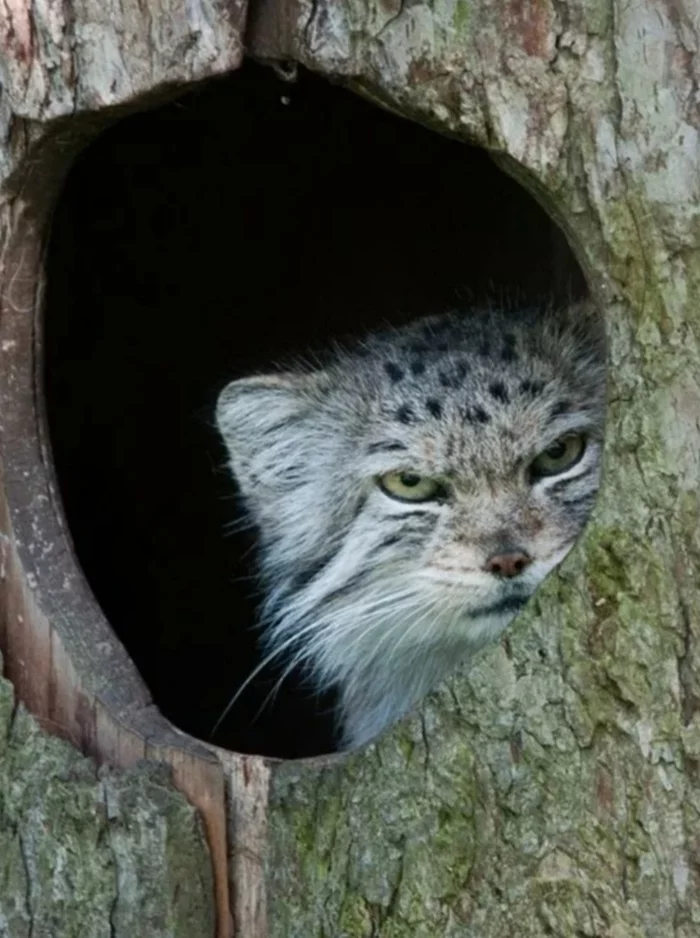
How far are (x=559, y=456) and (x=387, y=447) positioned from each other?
1.33ft

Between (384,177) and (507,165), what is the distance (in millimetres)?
2360

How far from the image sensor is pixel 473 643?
3.94m

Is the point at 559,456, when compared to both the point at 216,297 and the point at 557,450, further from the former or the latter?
the point at 216,297

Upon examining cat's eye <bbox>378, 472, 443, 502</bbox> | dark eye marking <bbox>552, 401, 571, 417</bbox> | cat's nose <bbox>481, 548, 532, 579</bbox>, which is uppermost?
dark eye marking <bbox>552, 401, 571, 417</bbox>

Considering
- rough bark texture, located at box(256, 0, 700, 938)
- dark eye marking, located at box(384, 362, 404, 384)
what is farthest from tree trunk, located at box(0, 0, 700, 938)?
dark eye marking, located at box(384, 362, 404, 384)

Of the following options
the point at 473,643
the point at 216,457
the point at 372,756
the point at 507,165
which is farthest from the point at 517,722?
the point at 216,457

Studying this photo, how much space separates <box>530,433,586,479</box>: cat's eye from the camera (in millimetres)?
3873

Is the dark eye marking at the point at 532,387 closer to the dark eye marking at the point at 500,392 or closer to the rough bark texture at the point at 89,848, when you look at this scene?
the dark eye marking at the point at 500,392

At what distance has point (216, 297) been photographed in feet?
18.1

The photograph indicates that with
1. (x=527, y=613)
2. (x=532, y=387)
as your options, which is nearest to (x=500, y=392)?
(x=532, y=387)

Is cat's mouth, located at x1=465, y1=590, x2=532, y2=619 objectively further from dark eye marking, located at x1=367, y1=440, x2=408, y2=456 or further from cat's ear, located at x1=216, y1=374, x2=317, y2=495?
cat's ear, located at x1=216, y1=374, x2=317, y2=495

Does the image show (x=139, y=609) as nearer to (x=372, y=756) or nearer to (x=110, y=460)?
(x=110, y=460)

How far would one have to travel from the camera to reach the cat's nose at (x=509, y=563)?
3.64m

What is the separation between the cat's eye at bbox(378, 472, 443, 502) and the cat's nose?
315 millimetres
